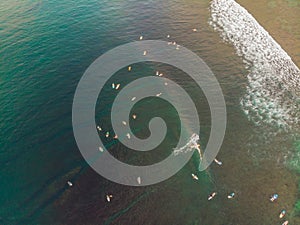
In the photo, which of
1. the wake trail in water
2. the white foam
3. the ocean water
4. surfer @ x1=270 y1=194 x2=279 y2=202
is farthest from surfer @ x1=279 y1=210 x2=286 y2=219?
the wake trail in water

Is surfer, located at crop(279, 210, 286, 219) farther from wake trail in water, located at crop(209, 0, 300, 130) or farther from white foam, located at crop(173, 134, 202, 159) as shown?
wake trail in water, located at crop(209, 0, 300, 130)

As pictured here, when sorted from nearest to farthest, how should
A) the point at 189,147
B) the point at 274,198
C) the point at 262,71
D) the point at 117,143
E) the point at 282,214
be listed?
the point at 282,214, the point at 274,198, the point at 189,147, the point at 117,143, the point at 262,71

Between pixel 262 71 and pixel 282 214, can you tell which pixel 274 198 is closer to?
pixel 282 214

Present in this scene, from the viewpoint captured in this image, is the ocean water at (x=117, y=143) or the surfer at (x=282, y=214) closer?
the surfer at (x=282, y=214)

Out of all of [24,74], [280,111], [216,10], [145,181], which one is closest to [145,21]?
[216,10]

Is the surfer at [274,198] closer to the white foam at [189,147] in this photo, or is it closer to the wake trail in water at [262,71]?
the white foam at [189,147]

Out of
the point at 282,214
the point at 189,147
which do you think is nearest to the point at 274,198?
the point at 282,214

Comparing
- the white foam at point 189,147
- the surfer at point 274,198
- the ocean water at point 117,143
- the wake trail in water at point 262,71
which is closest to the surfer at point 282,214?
the ocean water at point 117,143
